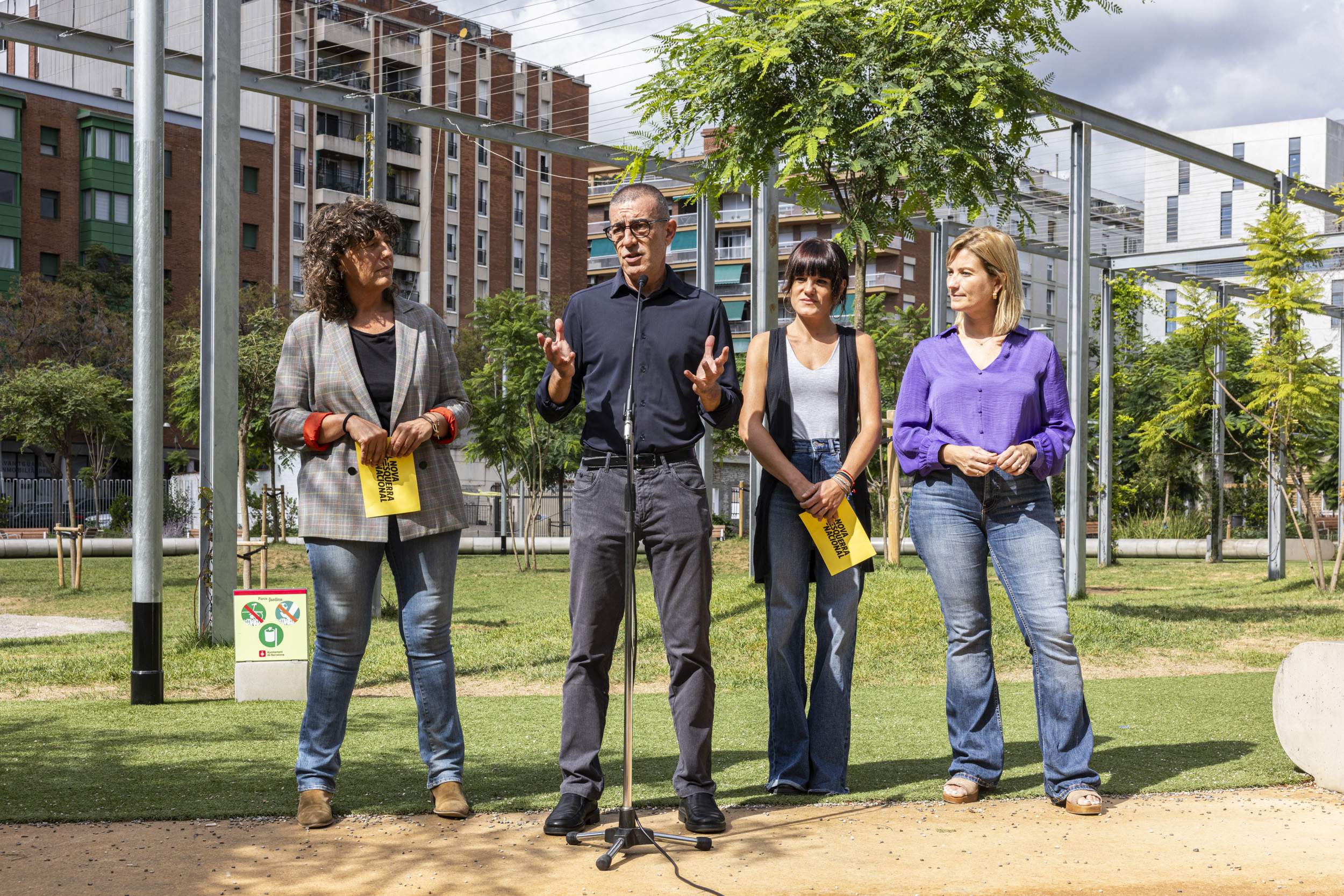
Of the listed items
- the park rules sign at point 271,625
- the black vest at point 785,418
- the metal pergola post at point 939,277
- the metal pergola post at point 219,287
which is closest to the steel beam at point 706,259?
the metal pergola post at point 939,277

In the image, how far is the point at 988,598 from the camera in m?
4.68

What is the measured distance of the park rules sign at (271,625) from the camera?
719 centimetres

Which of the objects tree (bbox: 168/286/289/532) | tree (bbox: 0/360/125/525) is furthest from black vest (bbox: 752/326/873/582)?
tree (bbox: 0/360/125/525)

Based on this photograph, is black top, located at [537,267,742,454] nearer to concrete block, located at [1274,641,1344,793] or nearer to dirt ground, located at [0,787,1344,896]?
dirt ground, located at [0,787,1344,896]

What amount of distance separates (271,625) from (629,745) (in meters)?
4.07

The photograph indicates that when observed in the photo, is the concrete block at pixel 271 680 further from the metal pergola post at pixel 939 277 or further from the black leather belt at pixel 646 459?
the metal pergola post at pixel 939 277

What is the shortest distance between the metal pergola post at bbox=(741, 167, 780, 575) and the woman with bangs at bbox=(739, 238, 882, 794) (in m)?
7.95

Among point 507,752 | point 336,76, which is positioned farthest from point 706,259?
point 507,752

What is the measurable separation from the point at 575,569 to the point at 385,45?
5241cm

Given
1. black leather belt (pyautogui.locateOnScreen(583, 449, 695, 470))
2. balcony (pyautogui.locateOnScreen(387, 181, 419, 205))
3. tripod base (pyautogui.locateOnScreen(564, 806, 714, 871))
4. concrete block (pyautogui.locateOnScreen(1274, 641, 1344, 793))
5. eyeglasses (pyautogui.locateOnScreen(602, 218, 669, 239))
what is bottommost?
tripod base (pyautogui.locateOnScreen(564, 806, 714, 871))

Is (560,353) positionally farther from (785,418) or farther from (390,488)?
(785,418)

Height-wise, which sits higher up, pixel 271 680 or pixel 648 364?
pixel 648 364

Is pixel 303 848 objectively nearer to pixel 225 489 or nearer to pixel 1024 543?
pixel 1024 543

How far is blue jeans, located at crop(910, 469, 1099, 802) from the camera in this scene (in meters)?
4.56
